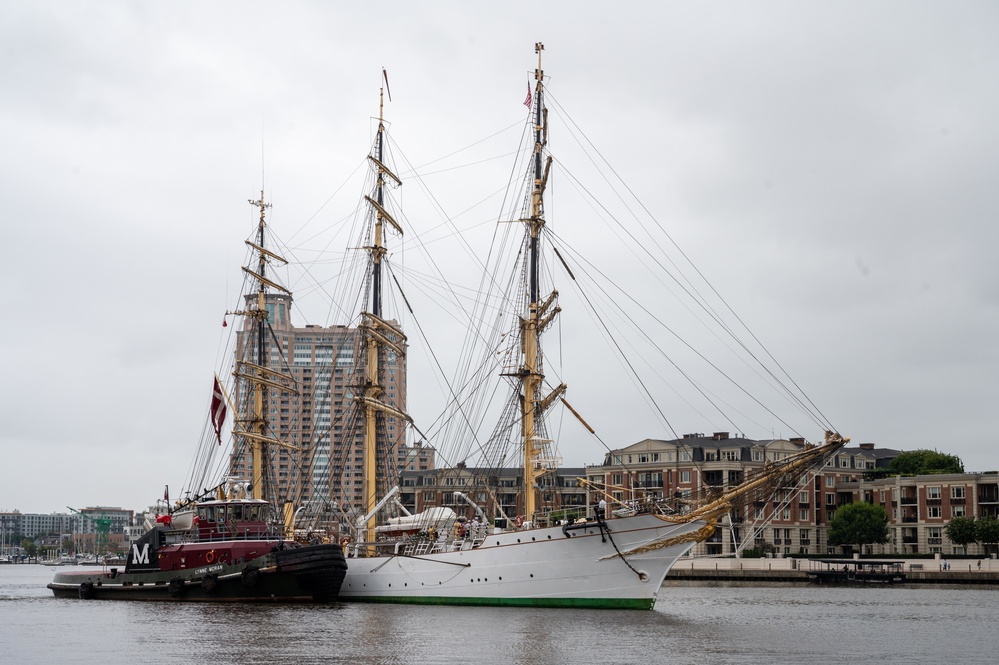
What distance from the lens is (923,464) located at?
153125 millimetres

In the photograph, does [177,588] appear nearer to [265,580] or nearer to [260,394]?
[265,580]

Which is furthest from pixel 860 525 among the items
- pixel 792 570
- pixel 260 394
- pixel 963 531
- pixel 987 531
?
pixel 260 394

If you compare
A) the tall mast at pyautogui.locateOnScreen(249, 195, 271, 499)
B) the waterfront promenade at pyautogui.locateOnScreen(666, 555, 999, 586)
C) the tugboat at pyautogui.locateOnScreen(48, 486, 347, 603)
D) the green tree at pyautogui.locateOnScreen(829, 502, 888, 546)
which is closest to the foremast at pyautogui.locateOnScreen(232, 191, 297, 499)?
the tall mast at pyautogui.locateOnScreen(249, 195, 271, 499)

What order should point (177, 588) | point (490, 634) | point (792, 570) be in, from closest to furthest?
point (490, 634) → point (177, 588) → point (792, 570)

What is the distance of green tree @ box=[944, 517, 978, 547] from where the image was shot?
127 m

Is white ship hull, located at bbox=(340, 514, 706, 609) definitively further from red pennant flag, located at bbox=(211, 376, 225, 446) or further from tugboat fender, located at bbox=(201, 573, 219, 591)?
red pennant flag, located at bbox=(211, 376, 225, 446)

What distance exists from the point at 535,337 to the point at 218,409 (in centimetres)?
2469

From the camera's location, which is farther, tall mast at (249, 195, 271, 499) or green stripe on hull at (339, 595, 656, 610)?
tall mast at (249, 195, 271, 499)

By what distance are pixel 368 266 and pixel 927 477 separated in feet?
282

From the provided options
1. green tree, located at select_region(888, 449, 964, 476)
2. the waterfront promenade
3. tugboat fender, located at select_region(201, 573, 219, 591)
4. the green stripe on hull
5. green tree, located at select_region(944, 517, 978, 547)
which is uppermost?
green tree, located at select_region(888, 449, 964, 476)

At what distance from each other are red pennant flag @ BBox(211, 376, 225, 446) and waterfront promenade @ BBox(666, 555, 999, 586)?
4926 centimetres

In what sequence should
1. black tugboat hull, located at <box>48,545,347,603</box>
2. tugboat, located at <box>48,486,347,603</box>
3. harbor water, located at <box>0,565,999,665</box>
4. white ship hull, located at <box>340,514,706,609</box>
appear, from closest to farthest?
harbor water, located at <box>0,565,999,665</box> < white ship hull, located at <box>340,514,706,609</box> < black tugboat hull, located at <box>48,545,347,603</box> < tugboat, located at <box>48,486,347,603</box>

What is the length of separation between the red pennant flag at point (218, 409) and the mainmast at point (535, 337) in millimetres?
22961

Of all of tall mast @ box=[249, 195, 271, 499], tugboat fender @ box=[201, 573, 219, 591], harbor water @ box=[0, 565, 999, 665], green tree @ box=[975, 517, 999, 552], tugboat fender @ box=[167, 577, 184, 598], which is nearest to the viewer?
harbor water @ box=[0, 565, 999, 665]
